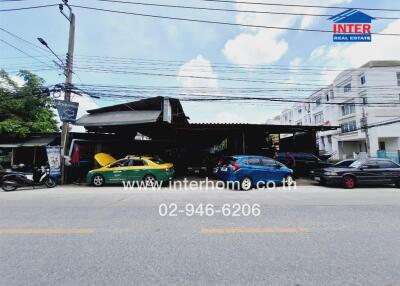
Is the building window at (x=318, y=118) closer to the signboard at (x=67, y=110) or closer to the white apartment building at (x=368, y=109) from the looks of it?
the white apartment building at (x=368, y=109)

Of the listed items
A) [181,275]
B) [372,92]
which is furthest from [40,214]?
[372,92]

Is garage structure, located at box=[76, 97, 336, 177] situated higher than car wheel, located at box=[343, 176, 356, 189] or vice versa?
garage structure, located at box=[76, 97, 336, 177]

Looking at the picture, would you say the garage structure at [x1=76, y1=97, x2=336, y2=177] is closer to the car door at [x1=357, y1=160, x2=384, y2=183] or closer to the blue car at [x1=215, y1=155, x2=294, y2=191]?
the blue car at [x1=215, y1=155, x2=294, y2=191]

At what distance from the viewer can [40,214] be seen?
220 inches

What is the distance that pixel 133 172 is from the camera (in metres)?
A: 11.1

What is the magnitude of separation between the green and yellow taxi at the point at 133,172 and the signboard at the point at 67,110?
11.3 ft

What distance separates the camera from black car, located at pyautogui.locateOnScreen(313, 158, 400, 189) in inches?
417

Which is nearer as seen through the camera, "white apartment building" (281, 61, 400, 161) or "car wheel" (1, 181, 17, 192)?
"car wheel" (1, 181, 17, 192)

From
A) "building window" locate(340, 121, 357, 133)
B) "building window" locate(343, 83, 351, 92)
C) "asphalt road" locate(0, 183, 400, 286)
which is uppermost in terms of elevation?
"building window" locate(343, 83, 351, 92)

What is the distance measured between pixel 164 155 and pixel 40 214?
12.5m

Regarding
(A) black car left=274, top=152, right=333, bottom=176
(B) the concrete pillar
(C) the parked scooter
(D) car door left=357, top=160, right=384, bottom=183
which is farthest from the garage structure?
(B) the concrete pillar

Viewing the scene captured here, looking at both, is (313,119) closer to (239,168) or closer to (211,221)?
(239,168)

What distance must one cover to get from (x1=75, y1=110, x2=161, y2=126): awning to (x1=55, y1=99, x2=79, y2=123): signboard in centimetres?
75

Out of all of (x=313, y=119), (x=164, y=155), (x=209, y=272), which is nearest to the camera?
(x=209, y=272)
